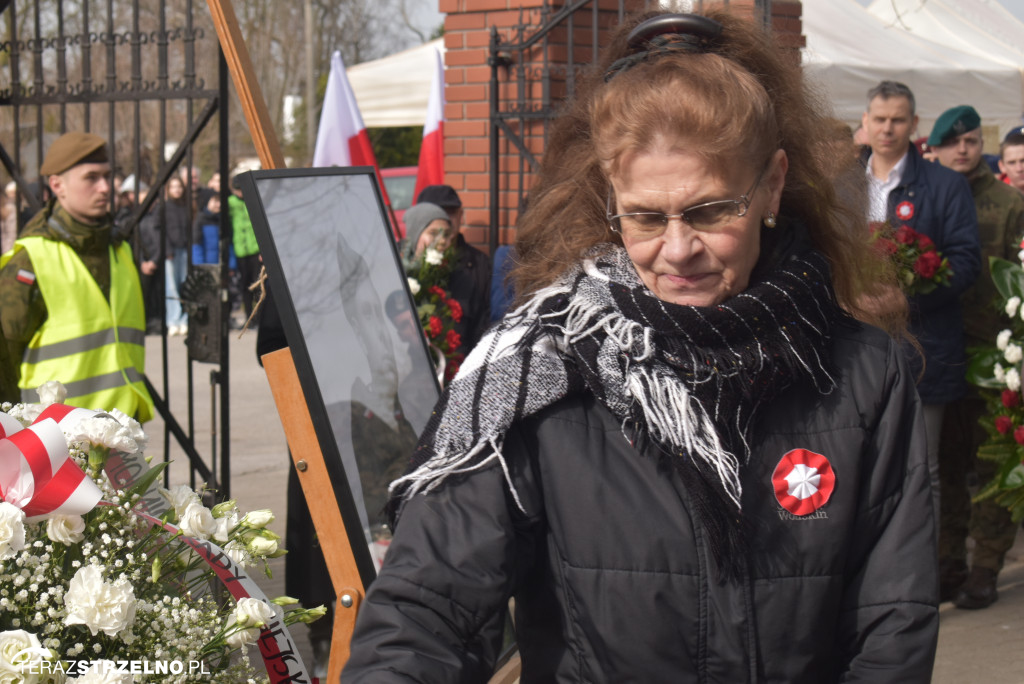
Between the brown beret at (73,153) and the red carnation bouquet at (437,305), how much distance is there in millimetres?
1373

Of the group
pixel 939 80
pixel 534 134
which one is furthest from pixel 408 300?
pixel 939 80

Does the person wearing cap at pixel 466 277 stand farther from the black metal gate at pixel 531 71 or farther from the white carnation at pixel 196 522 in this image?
→ the white carnation at pixel 196 522

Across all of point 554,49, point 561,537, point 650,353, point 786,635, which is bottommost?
point 786,635

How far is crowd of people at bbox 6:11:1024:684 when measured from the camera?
1521 mm

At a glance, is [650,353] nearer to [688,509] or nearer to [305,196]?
[688,509]

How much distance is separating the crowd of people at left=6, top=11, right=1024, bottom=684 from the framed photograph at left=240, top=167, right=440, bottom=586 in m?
0.91

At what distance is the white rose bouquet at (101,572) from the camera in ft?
4.68

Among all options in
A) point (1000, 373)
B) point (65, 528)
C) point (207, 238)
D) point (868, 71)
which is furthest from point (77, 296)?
point (207, 238)

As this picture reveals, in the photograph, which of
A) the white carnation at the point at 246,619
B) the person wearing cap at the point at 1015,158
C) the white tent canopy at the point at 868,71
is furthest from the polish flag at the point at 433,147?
the white carnation at the point at 246,619

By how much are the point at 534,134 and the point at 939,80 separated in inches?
231

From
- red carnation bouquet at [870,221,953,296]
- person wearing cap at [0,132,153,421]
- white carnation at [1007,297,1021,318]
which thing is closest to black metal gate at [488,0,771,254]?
red carnation bouquet at [870,221,953,296]

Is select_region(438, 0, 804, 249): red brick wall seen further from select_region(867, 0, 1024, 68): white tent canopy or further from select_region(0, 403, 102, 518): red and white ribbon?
select_region(867, 0, 1024, 68): white tent canopy

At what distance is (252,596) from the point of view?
1813 mm

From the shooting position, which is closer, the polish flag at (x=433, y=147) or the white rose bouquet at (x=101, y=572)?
the white rose bouquet at (x=101, y=572)
